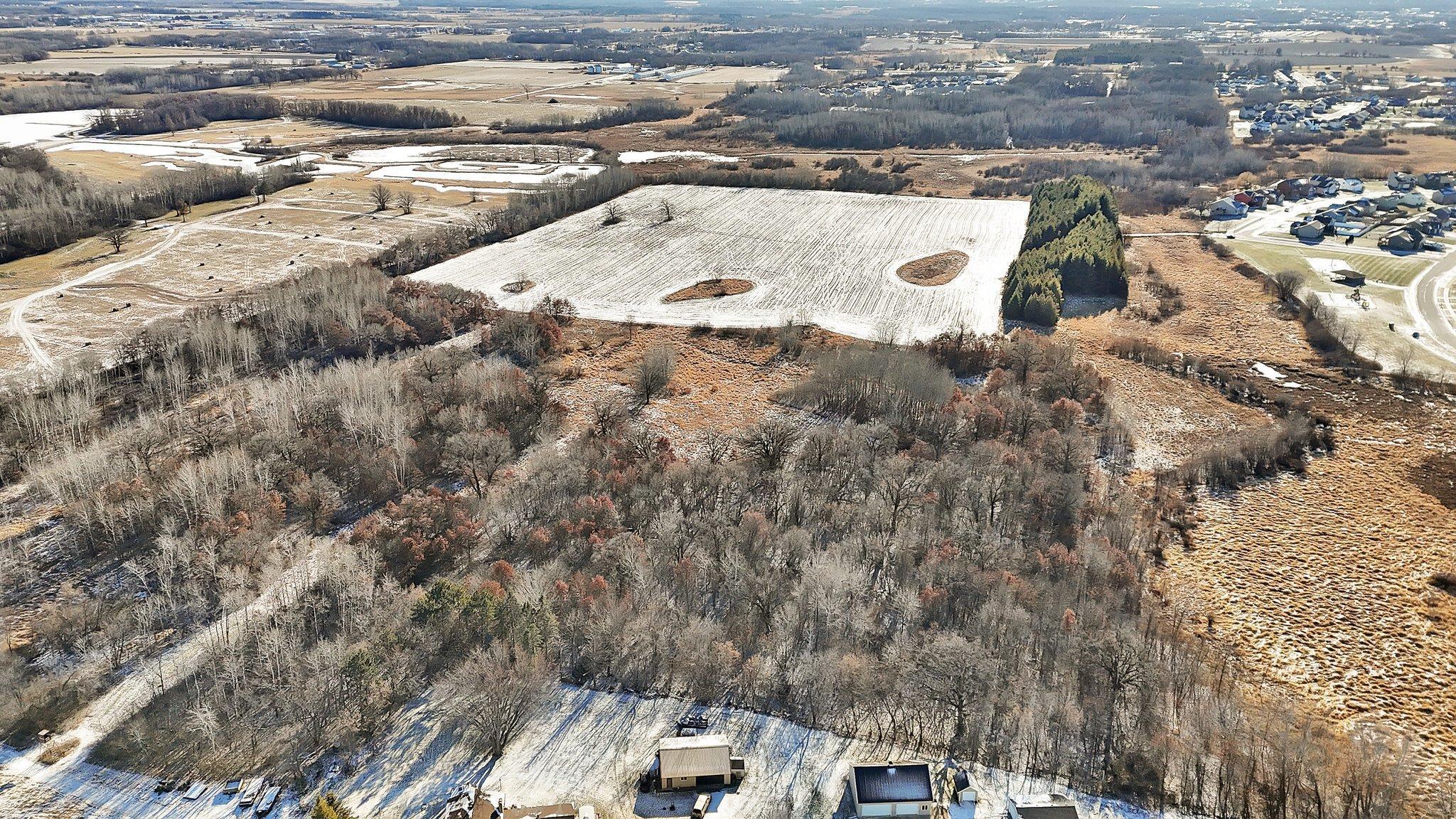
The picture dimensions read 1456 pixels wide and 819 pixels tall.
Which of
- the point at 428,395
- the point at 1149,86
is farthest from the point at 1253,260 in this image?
the point at 1149,86

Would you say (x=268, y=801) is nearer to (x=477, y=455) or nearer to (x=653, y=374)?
(x=477, y=455)

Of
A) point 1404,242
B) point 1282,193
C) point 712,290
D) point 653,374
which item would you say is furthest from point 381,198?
point 1282,193

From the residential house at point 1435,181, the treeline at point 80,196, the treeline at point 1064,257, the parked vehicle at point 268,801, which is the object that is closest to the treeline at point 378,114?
the treeline at point 80,196

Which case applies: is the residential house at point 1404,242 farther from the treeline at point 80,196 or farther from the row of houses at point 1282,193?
the treeline at point 80,196

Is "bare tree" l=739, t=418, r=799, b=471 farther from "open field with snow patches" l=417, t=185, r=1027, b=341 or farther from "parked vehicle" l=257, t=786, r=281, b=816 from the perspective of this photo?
"parked vehicle" l=257, t=786, r=281, b=816

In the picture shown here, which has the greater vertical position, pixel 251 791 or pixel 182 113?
pixel 182 113

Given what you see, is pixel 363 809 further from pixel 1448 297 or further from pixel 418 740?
pixel 1448 297
